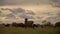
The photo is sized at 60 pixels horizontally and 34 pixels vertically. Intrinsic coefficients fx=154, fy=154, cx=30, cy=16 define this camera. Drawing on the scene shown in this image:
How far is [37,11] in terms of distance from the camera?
3.34 meters

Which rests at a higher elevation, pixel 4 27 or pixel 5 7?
pixel 5 7

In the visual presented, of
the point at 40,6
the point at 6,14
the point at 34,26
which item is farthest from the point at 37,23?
the point at 6,14

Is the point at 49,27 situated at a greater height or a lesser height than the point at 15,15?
lesser

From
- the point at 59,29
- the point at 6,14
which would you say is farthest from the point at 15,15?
the point at 59,29

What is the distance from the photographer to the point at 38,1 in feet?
11.1

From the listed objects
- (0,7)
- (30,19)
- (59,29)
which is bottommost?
(59,29)

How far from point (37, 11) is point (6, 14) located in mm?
673

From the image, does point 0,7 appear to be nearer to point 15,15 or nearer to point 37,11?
point 15,15

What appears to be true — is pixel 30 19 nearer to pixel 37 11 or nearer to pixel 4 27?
pixel 37 11

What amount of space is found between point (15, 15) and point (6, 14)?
0.20 metres

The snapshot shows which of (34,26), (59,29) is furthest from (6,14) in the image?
(59,29)

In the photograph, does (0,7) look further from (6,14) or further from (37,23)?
(37,23)

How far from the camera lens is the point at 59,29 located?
3270 millimetres

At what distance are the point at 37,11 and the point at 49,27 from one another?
43 centimetres
